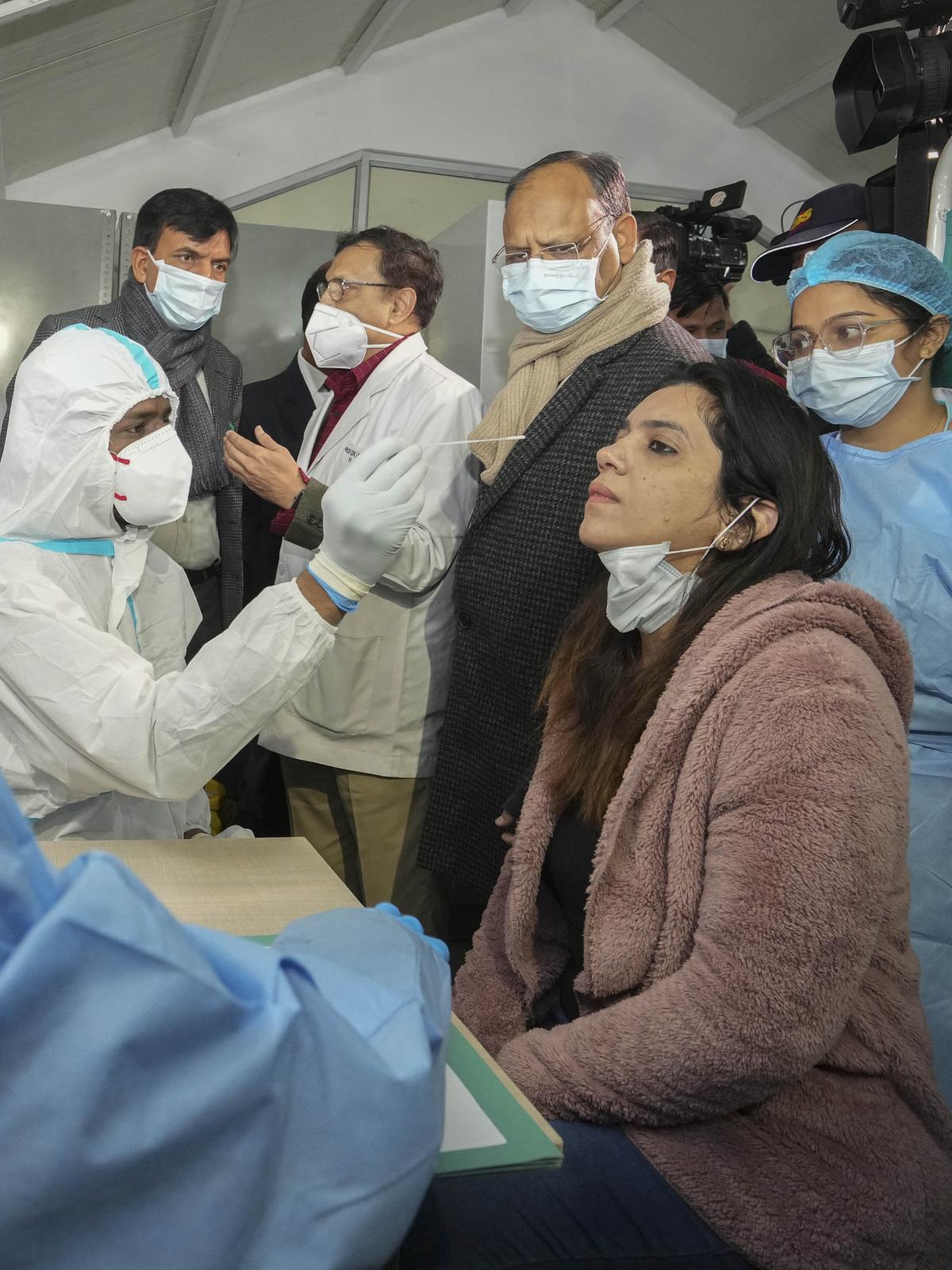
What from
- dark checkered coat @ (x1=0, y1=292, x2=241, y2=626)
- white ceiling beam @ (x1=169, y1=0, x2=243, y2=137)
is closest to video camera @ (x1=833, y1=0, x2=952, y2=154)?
dark checkered coat @ (x1=0, y1=292, x2=241, y2=626)

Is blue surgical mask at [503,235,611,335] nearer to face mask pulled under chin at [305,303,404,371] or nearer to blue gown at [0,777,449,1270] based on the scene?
face mask pulled under chin at [305,303,404,371]

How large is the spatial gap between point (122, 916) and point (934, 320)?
6.13ft

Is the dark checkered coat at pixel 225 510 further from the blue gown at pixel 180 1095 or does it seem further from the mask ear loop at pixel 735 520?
the blue gown at pixel 180 1095

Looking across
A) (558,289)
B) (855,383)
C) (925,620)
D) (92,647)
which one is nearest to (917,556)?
(925,620)

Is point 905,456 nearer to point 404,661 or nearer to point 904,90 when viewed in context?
point 904,90

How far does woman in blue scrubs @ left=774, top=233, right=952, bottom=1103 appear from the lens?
177 centimetres

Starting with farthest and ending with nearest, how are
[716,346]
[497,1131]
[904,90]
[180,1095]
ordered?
[716,346] → [904,90] → [497,1131] → [180,1095]

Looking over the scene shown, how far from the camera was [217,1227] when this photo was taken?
607mm

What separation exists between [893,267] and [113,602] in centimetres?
143

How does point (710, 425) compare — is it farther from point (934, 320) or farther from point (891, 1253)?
point (891, 1253)

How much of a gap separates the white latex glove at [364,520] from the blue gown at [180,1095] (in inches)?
39.2

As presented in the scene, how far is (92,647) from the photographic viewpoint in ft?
5.32

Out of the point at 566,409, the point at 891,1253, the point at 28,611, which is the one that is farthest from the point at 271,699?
the point at 891,1253

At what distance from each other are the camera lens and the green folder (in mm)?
1877
